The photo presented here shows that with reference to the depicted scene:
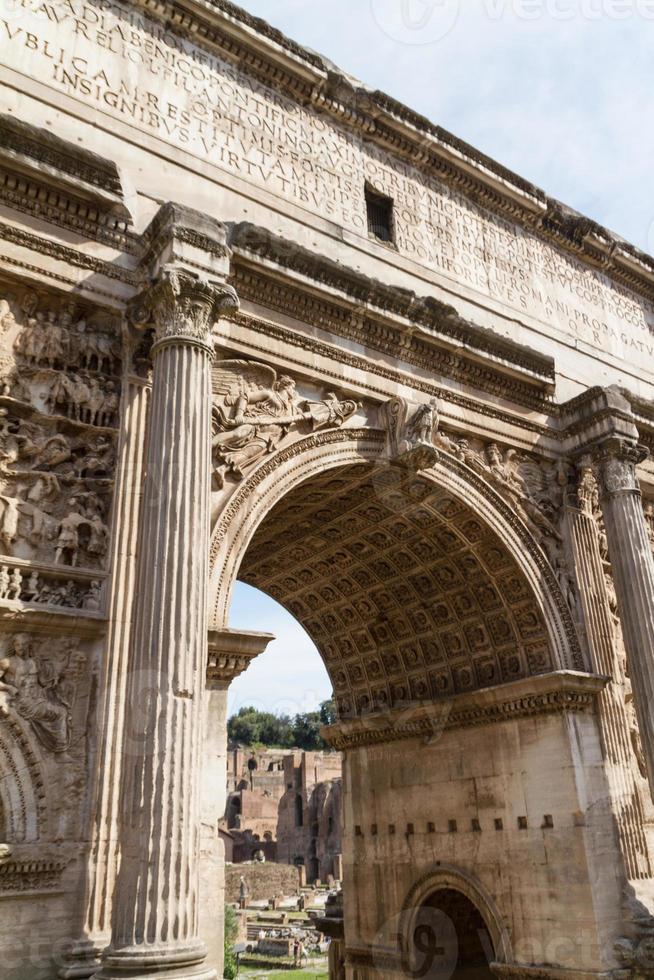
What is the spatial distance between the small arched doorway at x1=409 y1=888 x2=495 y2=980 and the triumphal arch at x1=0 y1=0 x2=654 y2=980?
8 centimetres

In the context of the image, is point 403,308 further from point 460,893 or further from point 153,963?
point 460,893

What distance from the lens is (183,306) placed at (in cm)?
936

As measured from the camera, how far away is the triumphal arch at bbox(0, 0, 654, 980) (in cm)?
794

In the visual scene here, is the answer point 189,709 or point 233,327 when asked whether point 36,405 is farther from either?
point 189,709

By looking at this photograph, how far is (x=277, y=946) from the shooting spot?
37.4m

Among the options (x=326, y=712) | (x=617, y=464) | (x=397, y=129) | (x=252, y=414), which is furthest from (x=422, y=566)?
(x=326, y=712)

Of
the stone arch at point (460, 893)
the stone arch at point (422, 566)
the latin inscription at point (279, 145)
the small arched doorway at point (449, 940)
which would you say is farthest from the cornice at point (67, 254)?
the small arched doorway at point (449, 940)

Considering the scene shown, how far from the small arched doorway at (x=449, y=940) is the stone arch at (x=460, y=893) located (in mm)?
101

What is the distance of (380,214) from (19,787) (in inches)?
428

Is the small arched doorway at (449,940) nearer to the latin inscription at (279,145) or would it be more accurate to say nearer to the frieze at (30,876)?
the frieze at (30,876)

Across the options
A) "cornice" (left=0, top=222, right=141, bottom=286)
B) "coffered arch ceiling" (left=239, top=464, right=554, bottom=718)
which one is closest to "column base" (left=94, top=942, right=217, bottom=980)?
"coffered arch ceiling" (left=239, top=464, right=554, bottom=718)

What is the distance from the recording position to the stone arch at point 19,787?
24.9 feet

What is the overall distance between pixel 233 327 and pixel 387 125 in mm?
6120

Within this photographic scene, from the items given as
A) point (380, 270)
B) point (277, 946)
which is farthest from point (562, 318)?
point (277, 946)
